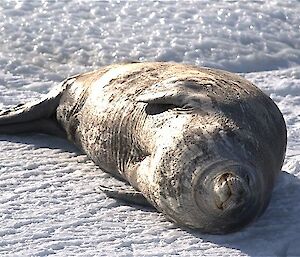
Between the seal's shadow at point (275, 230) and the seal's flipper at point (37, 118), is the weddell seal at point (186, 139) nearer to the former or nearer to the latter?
the seal's shadow at point (275, 230)

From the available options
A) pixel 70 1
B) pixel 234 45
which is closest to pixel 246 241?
pixel 234 45

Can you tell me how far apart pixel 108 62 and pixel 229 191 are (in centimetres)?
324

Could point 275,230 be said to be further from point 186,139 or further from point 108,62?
point 108,62

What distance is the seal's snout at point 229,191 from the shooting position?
3.11 m

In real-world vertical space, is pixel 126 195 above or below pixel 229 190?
below

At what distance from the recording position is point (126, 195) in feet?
12.0

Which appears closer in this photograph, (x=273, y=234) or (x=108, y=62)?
(x=273, y=234)

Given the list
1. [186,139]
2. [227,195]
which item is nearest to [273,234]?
[227,195]

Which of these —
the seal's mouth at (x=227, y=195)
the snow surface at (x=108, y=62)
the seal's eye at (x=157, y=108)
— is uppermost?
the seal's eye at (x=157, y=108)

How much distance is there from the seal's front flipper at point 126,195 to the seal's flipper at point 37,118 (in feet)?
2.89

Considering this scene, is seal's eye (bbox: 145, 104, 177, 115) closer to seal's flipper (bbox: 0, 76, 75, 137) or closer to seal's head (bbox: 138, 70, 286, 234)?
seal's head (bbox: 138, 70, 286, 234)

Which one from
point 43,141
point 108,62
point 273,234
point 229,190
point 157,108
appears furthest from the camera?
point 108,62

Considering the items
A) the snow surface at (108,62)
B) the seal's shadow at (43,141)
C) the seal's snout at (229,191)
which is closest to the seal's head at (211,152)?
the seal's snout at (229,191)

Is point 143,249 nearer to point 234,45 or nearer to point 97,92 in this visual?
point 97,92
